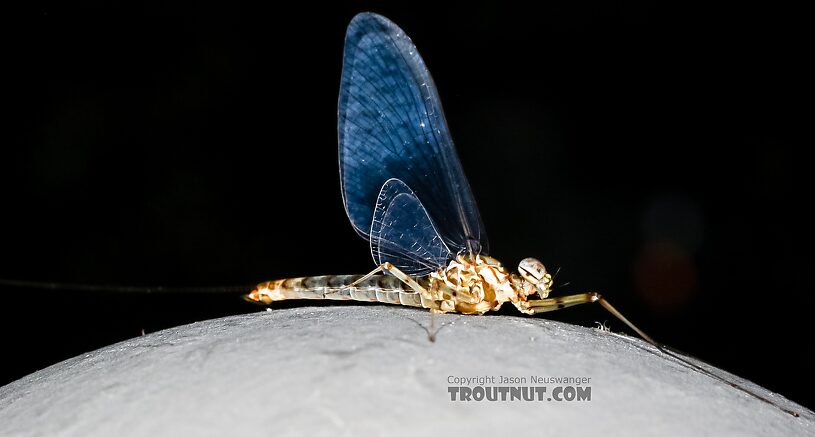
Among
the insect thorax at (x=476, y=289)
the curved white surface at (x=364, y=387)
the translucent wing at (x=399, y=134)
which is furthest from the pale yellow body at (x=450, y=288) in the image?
the curved white surface at (x=364, y=387)

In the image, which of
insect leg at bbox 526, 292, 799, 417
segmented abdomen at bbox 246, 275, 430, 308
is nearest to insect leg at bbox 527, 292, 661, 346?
insect leg at bbox 526, 292, 799, 417

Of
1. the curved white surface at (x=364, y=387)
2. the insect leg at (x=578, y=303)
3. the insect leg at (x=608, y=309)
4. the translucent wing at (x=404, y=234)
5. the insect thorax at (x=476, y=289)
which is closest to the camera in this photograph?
the curved white surface at (x=364, y=387)

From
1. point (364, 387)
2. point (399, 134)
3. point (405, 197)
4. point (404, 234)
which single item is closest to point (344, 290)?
point (404, 234)

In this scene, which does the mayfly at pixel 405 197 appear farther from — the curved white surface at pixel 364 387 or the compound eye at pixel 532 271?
the curved white surface at pixel 364 387

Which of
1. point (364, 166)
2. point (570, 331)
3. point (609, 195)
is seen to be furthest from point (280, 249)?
point (570, 331)

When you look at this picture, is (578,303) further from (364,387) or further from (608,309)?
(364,387)

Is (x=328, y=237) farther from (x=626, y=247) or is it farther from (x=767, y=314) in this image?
(x=767, y=314)

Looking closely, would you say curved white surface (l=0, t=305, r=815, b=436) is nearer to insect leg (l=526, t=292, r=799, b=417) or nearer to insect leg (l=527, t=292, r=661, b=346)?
insect leg (l=526, t=292, r=799, b=417)
